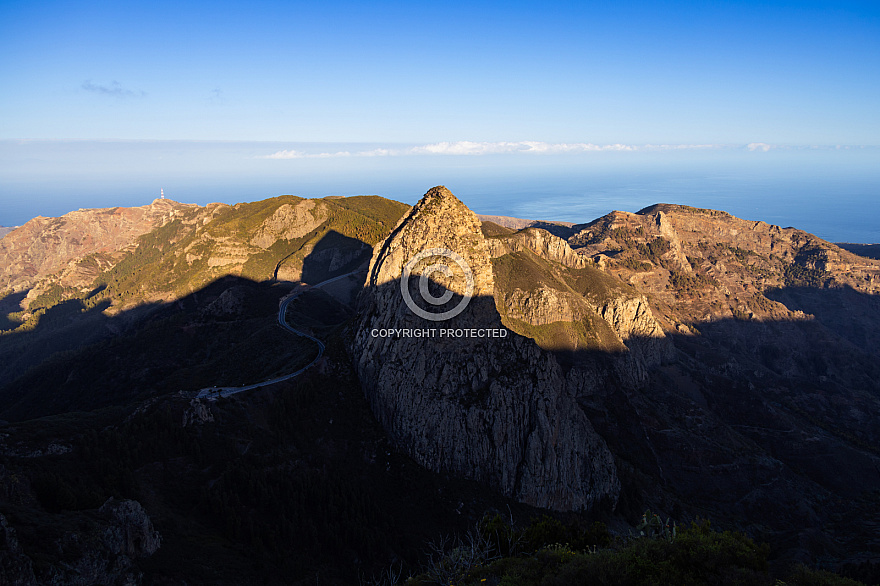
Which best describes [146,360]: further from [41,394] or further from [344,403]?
[344,403]

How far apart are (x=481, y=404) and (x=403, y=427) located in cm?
1226

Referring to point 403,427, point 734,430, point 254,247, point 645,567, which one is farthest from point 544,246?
point 645,567

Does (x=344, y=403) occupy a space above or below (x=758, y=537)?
above

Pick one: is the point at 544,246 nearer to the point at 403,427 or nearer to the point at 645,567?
the point at 403,427

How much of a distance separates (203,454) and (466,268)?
45.1 metres

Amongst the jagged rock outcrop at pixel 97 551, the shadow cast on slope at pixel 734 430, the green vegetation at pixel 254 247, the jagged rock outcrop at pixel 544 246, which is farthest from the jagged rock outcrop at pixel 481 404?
the jagged rock outcrop at pixel 544 246

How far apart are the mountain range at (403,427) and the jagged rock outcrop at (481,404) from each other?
0.32m

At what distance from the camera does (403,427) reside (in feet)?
216

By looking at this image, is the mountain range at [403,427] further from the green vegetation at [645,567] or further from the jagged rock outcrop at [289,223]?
the green vegetation at [645,567]

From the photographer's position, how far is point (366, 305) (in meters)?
81.4

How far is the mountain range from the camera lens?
4650 cm

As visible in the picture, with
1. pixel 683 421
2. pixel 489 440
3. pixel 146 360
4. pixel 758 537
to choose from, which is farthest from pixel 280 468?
pixel 683 421

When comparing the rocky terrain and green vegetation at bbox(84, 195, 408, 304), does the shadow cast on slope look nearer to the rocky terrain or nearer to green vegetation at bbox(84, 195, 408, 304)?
the rocky terrain

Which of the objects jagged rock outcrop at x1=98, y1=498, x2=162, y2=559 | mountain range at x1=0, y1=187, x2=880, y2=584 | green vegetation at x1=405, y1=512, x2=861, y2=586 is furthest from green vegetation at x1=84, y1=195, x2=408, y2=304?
green vegetation at x1=405, y1=512, x2=861, y2=586
